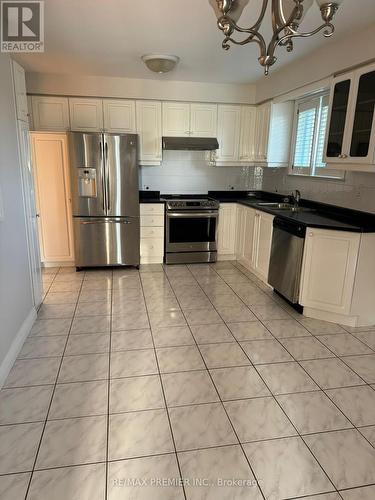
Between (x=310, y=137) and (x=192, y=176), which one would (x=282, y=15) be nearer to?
(x=310, y=137)

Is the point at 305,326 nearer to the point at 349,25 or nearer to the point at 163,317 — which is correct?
the point at 163,317

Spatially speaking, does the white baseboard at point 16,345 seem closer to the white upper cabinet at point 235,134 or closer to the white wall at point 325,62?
the white upper cabinet at point 235,134

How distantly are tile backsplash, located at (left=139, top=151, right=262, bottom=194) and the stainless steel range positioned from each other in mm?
588

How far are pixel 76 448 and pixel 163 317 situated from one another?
1.59 meters

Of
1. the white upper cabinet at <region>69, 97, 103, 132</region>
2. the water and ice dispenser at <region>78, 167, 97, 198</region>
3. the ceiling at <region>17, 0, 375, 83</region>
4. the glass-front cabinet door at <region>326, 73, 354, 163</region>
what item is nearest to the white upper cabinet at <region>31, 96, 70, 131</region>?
the white upper cabinet at <region>69, 97, 103, 132</region>

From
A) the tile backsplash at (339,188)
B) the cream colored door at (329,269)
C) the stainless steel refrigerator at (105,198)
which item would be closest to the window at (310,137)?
the tile backsplash at (339,188)

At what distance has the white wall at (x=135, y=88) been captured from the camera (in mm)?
4402

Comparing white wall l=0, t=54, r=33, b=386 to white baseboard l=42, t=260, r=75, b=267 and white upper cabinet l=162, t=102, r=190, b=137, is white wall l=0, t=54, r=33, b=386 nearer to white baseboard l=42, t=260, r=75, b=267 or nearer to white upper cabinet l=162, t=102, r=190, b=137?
white baseboard l=42, t=260, r=75, b=267

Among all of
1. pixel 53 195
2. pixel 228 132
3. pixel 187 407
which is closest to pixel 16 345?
pixel 187 407

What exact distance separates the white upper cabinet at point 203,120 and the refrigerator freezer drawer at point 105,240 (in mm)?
1580

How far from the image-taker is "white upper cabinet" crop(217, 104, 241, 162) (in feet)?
16.1

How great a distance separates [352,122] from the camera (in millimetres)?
2881

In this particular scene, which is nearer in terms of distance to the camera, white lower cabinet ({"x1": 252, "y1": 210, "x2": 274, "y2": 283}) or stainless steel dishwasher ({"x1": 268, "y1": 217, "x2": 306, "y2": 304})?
stainless steel dishwasher ({"x1": 268, "y1": 217, "x2": 306, "y2": 304})

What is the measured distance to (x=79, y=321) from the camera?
124 inches
